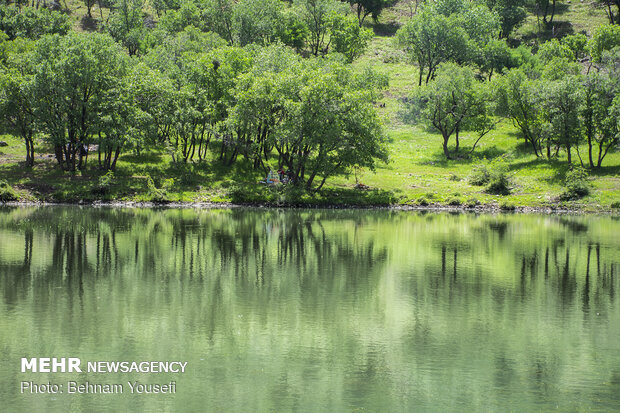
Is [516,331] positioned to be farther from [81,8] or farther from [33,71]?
[81,8]

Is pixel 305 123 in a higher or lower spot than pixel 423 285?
higher

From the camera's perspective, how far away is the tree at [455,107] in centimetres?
9456

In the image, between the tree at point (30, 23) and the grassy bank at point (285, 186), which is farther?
the tree at point (30, 23)

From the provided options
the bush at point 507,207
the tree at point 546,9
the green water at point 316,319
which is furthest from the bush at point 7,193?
the tree at point 546,9

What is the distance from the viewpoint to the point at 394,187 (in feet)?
261

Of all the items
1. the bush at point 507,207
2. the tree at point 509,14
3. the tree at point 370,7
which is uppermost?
the tree at point 370,7

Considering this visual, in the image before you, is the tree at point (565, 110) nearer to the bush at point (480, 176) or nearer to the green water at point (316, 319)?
the bush at point (480, 176)

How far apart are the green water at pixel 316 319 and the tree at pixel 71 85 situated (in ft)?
93.6

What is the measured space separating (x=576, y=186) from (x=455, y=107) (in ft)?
88.4

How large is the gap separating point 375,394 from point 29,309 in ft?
53.0

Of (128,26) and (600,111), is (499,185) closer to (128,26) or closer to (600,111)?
(600,111)

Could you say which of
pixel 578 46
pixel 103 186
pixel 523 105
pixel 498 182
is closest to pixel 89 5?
pixel 103 186

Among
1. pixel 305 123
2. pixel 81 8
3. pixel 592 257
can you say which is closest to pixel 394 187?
pixel 305 123

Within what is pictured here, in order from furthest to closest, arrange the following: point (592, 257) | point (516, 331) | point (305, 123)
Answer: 1. point (305, 123)
2. point (592, 257)
3. point (516, 331)
